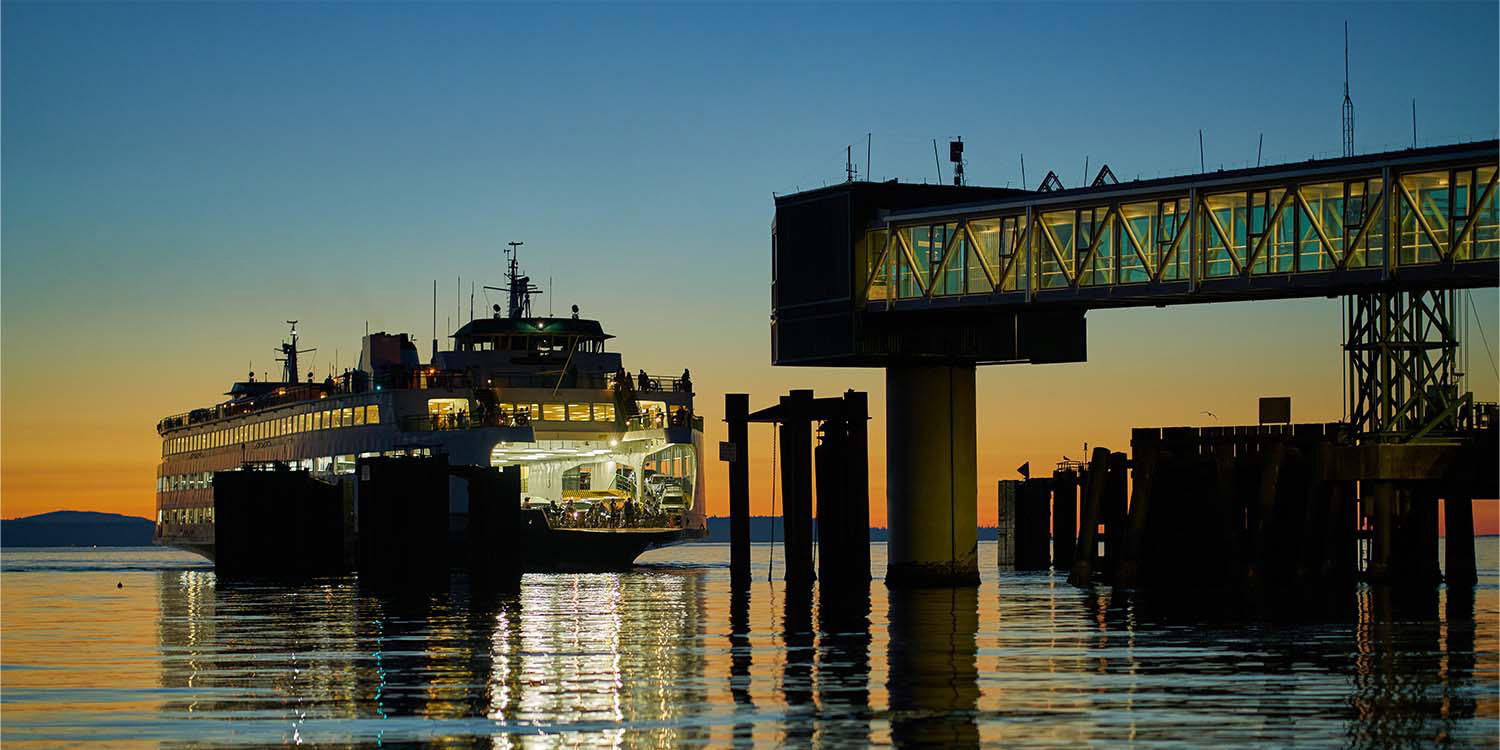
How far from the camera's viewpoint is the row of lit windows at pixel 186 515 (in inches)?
4688

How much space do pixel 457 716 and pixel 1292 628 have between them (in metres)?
19.9

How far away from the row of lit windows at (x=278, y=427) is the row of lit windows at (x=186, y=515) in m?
3.68

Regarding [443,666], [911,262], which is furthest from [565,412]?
[443,666]

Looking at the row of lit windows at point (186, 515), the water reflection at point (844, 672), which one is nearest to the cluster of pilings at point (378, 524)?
the water reflection at point (844, 672)

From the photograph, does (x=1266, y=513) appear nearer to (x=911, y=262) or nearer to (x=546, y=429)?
(x=911, y=262)

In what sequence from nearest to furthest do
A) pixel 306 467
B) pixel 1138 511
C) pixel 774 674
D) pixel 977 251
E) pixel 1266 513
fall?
pixel 774 674 < pixel 1266 513 < pixel 1138 511 < pixel 977 251 < pixel 306 467

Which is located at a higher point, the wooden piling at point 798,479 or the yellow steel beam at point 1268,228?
the yellow steel beam at point 1268,228

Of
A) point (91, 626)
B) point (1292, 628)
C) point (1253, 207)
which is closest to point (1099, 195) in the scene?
point (1253, 207)

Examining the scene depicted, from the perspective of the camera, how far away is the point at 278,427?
350 ft

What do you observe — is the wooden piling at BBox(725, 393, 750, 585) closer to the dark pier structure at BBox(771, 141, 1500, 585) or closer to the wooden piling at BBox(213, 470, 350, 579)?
the dark pier structure at BBox(771, 141, 1500, 585)

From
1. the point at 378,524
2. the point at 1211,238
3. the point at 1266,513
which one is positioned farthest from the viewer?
the point at 378,524

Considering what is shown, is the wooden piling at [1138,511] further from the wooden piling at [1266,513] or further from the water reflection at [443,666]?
the water reflection at [443,666]

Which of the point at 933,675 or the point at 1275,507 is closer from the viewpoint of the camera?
the point at 933,675

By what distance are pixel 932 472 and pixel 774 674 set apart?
1186 inches
